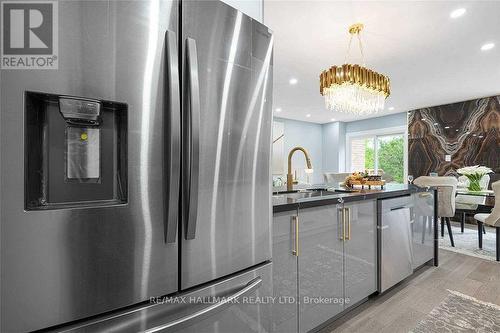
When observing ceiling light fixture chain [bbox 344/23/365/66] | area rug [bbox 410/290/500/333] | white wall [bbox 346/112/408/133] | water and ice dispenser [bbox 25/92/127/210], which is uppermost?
ceiling light fixture chain [bbox 344/23/365/66]

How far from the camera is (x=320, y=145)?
29.6 ft

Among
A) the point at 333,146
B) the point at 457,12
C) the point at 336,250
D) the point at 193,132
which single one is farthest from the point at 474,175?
the point at 193,132

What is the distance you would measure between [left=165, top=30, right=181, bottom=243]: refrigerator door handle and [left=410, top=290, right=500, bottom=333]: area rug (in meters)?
1.89

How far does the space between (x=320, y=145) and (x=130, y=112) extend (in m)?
8.78

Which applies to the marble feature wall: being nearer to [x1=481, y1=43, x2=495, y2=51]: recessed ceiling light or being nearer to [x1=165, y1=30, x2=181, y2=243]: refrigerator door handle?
[x1=481, y1=43, x2=495, y2=51]: recessed ceiling light

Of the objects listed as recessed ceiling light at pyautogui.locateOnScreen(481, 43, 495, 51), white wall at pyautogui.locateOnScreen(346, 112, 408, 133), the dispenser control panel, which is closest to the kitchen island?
the dispenser control panel

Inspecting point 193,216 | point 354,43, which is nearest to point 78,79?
point 193,216

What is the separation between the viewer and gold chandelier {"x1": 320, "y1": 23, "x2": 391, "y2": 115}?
292 cm

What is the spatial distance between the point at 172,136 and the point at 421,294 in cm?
256

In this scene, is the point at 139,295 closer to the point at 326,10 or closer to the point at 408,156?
the point at 326,10

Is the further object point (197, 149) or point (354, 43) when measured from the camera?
point (354, 43)

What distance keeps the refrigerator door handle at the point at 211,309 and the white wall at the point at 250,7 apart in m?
1.19

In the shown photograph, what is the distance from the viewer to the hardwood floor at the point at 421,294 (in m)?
1.78

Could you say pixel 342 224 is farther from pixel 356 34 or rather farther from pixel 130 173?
pixel 356 34
